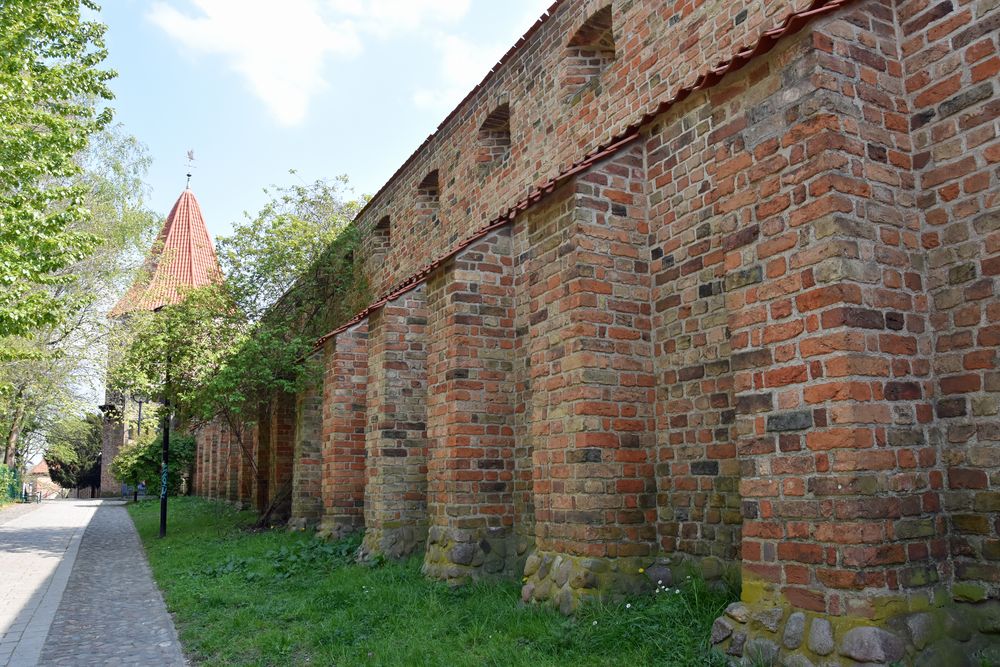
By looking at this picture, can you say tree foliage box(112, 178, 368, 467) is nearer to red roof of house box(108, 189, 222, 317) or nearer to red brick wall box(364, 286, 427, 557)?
red brick wall box(364, 286, 427, 557)

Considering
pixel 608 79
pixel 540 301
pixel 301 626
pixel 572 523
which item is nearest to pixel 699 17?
pixel 608 79

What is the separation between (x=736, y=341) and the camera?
395 cm

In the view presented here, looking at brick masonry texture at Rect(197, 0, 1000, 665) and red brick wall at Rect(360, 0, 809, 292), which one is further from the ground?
red brick wall at Rect(360, 0, 809, 292)

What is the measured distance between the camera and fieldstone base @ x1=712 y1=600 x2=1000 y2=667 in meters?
3.13

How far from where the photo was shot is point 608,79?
7.32 metres

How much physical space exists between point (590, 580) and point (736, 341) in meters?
1.95

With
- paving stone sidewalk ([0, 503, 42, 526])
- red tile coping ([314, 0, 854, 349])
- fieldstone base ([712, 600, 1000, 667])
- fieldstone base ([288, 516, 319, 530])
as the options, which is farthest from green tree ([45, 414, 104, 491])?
fieldstone base ([712, 600, 1000, 667])

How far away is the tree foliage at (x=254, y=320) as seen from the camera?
13258mm

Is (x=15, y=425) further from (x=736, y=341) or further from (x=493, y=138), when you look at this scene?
(x=736, y=341)

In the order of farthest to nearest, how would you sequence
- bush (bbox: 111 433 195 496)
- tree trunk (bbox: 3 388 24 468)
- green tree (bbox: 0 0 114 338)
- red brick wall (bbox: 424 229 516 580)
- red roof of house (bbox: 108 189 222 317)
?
red roof of house (bbox: 108 189 222 317)
bush (bbox: 111 433 195 496)
tree trunk (bbox: 3 388 24 468)
green tree (bbox: 0 0 114 338)
red brick wall (bbox: 424 229 516 580)

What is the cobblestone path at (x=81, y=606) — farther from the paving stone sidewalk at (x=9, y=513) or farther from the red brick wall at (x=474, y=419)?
the paving stone sidewalk at (x=9, y=513)

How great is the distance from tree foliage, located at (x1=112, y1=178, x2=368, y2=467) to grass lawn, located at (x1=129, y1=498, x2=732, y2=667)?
435 cm

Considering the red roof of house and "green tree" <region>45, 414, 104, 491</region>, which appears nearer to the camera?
the red roof of house

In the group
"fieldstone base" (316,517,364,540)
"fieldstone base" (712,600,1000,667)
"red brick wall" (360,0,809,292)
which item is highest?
"red brick wall" (360,0,809,292)
